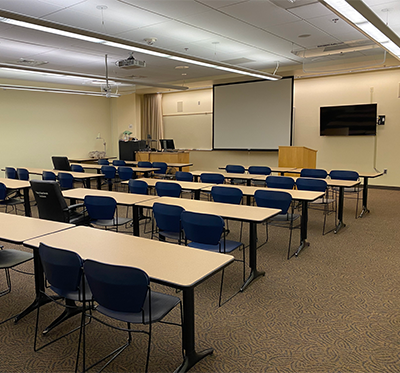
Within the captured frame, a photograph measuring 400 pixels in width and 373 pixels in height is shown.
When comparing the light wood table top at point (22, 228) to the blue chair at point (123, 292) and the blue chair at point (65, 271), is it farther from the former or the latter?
the blue chair at point (123, 292)

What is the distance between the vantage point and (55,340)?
113 inches

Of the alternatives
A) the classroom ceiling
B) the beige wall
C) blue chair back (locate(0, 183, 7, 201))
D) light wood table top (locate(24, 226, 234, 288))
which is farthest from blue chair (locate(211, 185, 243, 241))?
the beige wall

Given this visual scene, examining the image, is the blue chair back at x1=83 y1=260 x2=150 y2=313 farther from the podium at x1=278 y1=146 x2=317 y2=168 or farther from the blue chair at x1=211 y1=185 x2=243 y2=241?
the podium at x1=278 y1=146 x2=317 y2=168

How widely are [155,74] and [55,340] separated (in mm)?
9526

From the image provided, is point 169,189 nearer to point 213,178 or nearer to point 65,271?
point 213,178

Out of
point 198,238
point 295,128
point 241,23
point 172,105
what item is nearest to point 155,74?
point 172,105

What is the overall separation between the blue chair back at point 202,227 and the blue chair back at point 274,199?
1422 mm

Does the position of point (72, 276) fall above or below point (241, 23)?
below

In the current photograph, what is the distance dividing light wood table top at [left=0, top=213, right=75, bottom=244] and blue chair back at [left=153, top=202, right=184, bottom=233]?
3.06 ft

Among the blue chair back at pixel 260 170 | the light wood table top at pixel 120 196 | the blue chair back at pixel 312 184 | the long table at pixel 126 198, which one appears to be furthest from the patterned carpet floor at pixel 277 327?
the blue chair back at pixel 260 170

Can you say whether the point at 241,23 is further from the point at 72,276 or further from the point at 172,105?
the point at 172,105

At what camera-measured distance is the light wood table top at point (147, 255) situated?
7.47ft

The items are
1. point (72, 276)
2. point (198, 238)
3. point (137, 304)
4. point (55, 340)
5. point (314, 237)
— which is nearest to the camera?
point (137, 304)

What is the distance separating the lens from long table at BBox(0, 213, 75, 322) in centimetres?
309
